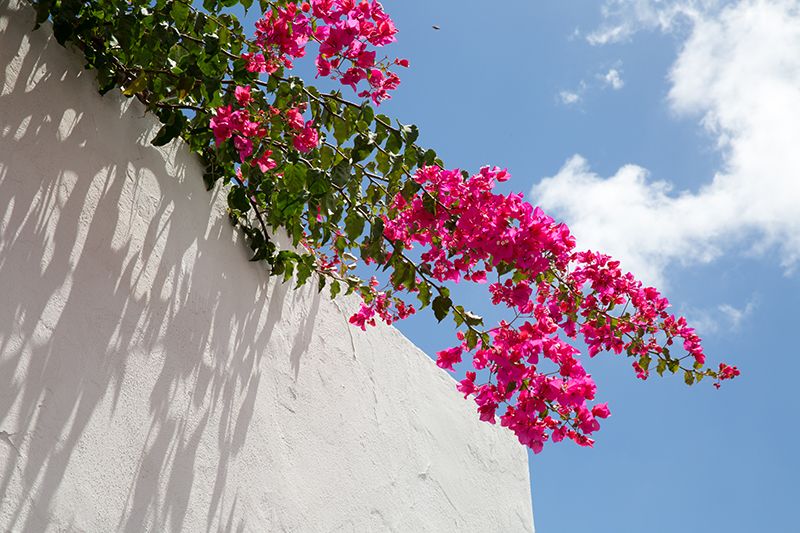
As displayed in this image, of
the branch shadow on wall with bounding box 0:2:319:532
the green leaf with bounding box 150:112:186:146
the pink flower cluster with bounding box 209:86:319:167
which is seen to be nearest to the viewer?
the branch shadow on wall with bounding box 0:2:319:532

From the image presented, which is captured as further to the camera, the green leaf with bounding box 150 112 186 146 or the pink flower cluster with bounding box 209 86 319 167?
the green leaf with bounding box 150 112 186 146

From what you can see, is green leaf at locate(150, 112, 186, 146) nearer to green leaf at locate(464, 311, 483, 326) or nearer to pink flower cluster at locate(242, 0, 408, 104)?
pink flower cluster at locate(242, 0, 408, 104)

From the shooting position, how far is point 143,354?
207cm

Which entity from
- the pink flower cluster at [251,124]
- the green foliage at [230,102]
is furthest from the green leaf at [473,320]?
the pink flower cluster at [251,124]

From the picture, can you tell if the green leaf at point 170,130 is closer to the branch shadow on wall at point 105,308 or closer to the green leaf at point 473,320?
the branch shadow on wall at point 105,308

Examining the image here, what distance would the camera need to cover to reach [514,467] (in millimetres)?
4164

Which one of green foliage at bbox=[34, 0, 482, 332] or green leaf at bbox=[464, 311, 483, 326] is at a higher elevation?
green foliage at bbox=[34, 0, 482, 332]

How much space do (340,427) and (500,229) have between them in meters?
1.11

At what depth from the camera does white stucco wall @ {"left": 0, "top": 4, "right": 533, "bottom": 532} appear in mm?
1774

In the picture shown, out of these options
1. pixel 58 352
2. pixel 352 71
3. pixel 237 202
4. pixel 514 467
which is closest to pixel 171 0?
pixel 352 71

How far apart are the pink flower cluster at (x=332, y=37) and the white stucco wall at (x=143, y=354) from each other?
0.47 meters

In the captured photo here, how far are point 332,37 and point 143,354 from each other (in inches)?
35.7

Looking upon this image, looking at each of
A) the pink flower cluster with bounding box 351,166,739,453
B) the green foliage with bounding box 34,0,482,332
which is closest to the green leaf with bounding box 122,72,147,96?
the green foliage with bounding box 34,0,482,332

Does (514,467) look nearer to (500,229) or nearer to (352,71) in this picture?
(500,229)
